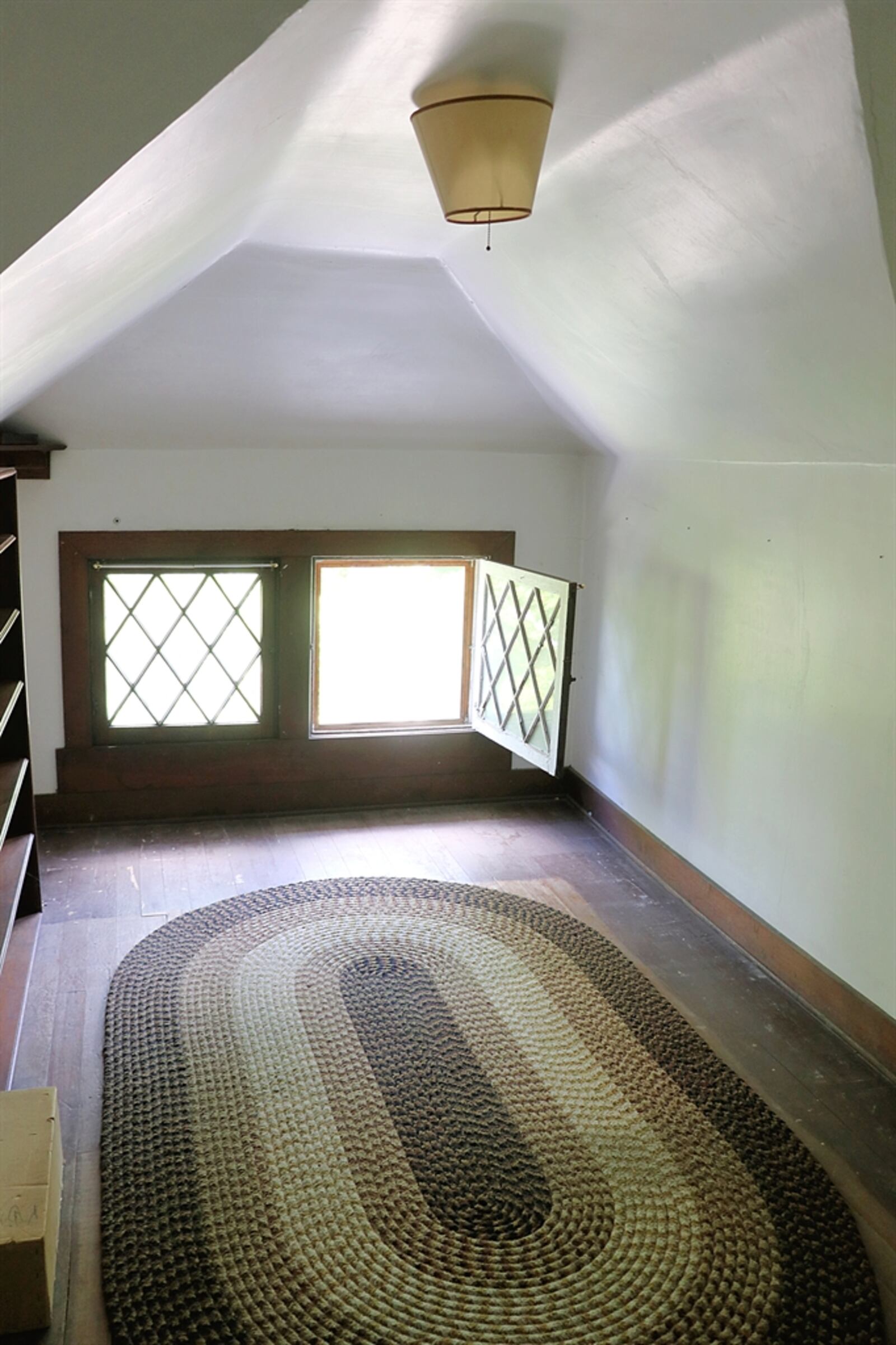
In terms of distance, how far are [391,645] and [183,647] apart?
0.81 metres

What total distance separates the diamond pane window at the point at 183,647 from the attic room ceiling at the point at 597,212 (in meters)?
0.83

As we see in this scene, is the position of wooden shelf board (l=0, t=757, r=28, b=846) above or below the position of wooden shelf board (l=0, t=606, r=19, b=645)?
below

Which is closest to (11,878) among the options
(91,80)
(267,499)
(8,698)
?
(8,698)

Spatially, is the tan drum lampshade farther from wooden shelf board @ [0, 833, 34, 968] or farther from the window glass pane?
the window glass pane

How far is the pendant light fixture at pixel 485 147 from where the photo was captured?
197 centimetres

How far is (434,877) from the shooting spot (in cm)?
356

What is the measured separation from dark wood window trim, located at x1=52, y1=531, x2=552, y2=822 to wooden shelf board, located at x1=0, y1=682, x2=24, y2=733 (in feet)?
2.44

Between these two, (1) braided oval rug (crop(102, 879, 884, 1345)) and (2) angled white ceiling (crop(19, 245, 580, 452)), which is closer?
(1) braided oval rug (crop(102, 879, 884, 1345))

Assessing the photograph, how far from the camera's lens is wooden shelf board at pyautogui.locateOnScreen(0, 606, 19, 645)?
2750 millimetres

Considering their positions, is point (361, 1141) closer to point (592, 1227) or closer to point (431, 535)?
point (592, 1227)

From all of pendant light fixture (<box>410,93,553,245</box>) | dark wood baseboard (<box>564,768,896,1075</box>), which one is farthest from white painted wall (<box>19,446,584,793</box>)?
pendant light fixture (<box>410,93,553,245</box>)

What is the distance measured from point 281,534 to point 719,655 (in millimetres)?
1579

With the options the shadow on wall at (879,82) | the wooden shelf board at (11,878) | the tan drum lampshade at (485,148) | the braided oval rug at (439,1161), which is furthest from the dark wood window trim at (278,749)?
the shadow on wall at (879,82)

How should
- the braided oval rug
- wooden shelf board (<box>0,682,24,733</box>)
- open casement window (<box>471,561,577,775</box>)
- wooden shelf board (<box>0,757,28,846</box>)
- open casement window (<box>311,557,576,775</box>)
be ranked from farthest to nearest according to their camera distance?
open casement window (<box>311,557,576,775</box>)
open casement window (<box>471,561,577,775</box>)
wooden shelf board (<box>0,682,24,733</box>)
wooden shelf board (<box>0,757,28,846</box>)
the braided oval rug
